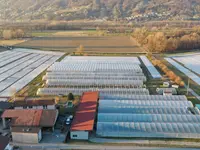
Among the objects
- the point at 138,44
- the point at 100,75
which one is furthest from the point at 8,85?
the point at 138,44

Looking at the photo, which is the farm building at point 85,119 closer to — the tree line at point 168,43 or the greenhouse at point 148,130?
the greenhouse at point 148,130

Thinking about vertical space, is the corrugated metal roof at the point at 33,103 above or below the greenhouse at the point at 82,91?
above

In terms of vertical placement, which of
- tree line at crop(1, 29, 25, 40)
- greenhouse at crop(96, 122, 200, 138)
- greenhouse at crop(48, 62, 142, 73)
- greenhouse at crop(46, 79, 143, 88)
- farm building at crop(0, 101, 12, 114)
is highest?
tree line at crop(1, 29, 25, 40)

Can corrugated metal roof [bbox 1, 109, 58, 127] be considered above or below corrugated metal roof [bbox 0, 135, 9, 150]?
above

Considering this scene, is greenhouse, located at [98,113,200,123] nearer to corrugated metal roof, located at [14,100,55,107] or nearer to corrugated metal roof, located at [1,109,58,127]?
corrugated metal roof, located at [1,109,58,127]

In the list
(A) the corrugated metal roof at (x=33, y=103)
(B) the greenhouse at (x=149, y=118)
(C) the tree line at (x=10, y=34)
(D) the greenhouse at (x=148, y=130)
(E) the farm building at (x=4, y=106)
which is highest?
(C) the tree line at (x=10, y=34)

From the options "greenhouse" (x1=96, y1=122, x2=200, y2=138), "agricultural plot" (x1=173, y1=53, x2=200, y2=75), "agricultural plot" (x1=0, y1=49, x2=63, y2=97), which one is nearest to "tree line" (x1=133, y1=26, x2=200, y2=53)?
"agricultural plot" (x1=173, y1=53, x2=200, y2=75)

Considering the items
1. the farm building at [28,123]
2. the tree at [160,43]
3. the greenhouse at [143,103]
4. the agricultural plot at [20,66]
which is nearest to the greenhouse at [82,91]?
the greenhouse at [143,103]
